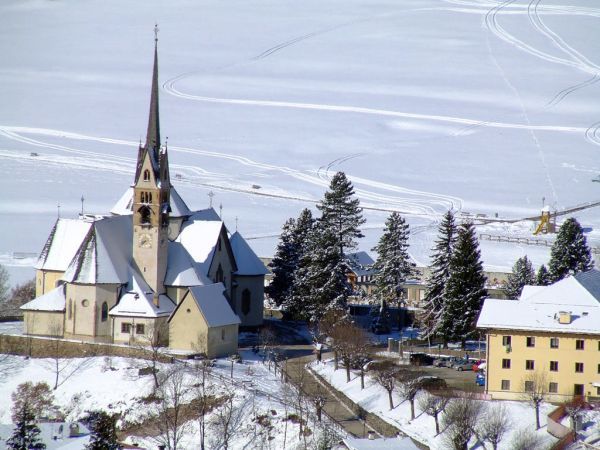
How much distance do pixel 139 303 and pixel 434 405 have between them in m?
20.3

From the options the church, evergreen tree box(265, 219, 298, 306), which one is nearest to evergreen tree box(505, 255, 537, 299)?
evergreen tree box(265, 219, 298, 306)

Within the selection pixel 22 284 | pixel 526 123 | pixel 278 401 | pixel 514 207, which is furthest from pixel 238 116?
pixel 278 401

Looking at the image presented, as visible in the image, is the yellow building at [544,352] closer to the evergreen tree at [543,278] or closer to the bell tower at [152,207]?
the evergreen tree at [543,278]

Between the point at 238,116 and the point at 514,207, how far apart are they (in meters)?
66.0

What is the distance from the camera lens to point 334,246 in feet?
251

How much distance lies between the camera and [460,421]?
56062 millimetres

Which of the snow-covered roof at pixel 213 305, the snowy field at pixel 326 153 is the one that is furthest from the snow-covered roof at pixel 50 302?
the snowy field at pixel 326 153

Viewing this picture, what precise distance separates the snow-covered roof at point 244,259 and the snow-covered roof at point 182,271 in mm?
5315

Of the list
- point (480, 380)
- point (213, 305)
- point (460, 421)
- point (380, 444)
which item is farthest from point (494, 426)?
point (213, 305)

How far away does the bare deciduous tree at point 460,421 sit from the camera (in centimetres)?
5559

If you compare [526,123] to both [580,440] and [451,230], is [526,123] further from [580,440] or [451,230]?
[580,440]

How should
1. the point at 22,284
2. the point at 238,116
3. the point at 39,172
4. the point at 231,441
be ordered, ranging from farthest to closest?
the point at 238,116, the point at 39,172, the point at 22,284, the point at 231,441

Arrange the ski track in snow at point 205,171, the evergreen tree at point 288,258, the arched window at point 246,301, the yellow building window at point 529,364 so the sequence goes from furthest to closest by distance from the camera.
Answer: the ski track in snow at point 205,171, the evergreen tree at point 288,258, the arched window at point 246,301, the yellow building window at point 529,364

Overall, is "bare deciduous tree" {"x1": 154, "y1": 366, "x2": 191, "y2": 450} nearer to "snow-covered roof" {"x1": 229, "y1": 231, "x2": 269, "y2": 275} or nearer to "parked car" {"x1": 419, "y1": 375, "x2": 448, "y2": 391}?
"parked car" {"x1": 419, "y1": 375, "x2": 448, "y2": 391}
